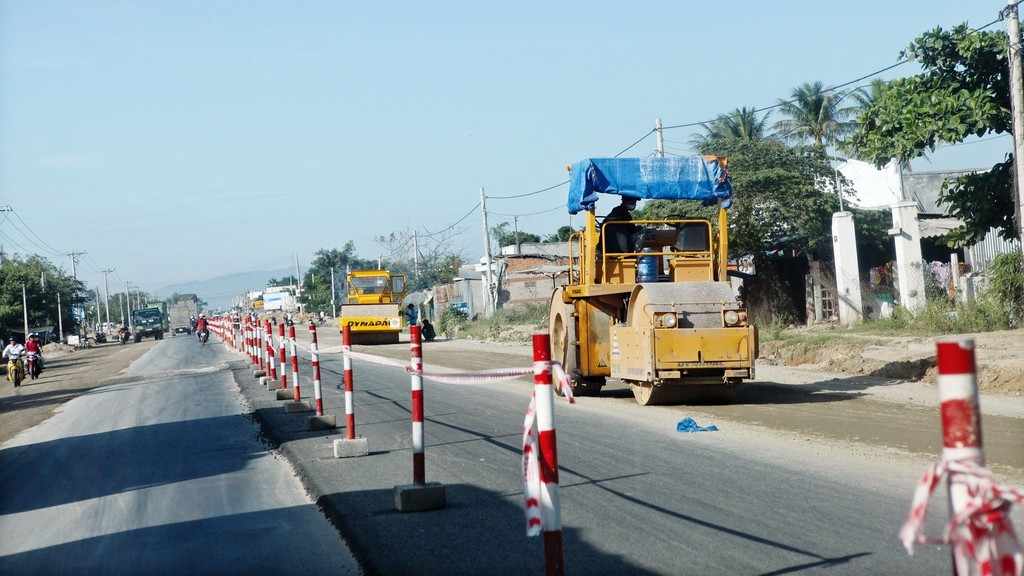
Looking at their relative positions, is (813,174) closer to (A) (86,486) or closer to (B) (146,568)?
(A) (86,486)

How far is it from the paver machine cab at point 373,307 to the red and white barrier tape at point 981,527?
1437 inches

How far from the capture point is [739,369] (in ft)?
42.4

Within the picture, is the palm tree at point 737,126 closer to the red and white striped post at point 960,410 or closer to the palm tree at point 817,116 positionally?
the palm tree at point 817,116

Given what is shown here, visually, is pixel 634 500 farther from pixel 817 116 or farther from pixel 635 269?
pixel 817 116

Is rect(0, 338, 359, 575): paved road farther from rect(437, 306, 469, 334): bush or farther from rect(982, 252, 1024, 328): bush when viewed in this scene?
rect(437, 306, 469, 334): bush

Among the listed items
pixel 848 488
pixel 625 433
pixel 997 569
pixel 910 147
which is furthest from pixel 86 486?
pixel 910 147

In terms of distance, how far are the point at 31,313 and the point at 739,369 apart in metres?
75.3

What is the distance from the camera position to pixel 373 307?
4047 cm

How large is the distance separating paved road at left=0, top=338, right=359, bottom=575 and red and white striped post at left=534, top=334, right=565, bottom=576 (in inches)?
65.0

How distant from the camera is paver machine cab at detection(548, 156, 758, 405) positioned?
13461 millimetres

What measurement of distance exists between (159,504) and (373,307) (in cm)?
3243

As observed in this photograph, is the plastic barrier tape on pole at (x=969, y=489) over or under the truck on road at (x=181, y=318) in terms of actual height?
under

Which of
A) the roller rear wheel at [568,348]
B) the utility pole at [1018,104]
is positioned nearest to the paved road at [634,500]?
the roller rear wheel at [568,348]

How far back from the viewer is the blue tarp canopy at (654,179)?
15.0 meters
